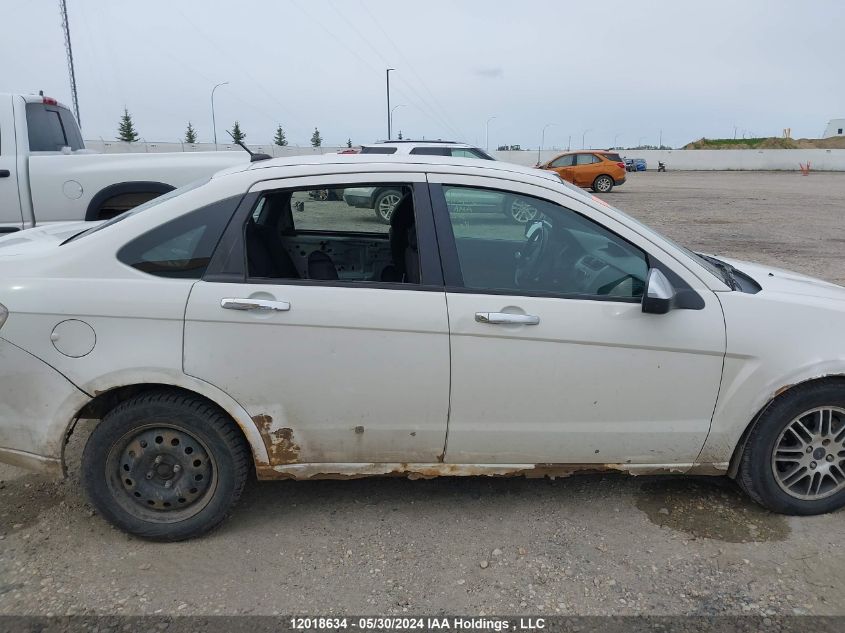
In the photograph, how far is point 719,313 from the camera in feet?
9.64

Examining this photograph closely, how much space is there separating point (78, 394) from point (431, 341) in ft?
5.10

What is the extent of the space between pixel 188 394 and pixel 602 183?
87.1ft

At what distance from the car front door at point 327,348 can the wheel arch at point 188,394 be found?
0.13ft

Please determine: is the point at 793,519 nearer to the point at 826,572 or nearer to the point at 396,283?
the point at 826,572

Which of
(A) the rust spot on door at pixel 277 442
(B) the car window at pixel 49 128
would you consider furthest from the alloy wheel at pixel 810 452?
(B) the car window at pixel 49 128

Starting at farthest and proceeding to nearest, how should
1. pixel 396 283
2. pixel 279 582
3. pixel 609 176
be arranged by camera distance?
pixel 609 176 < pixel 396 283 < pixel 279 582

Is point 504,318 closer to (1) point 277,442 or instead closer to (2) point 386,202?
(1) point 277,442

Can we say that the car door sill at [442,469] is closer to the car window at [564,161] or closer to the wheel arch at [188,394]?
the wheel arch at [188,394]

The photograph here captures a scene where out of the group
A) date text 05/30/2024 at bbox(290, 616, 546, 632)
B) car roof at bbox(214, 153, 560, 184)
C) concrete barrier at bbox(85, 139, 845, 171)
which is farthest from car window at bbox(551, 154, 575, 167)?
concrete barrier at bbox(85, 139, 845, 171)

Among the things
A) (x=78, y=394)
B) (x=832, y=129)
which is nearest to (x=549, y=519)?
(x=78, y=394)

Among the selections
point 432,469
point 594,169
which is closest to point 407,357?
point 432,469

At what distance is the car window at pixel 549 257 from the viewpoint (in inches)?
117

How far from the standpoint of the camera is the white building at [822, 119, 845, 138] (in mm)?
86812

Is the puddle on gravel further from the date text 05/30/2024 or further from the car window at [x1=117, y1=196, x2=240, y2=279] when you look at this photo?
the car window at [x1=117, y1=196, x2=240, y2=279]
